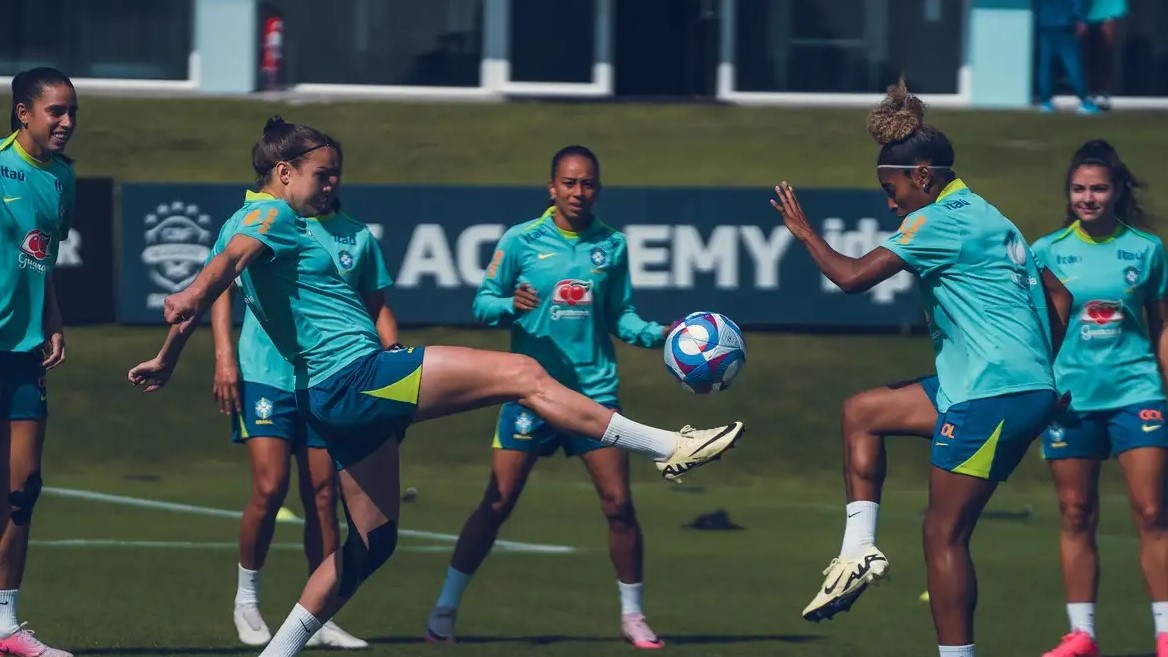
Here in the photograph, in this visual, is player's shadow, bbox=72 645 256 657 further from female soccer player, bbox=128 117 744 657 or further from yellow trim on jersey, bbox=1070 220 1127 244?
yellow trim on jersey, bbox=1070 220 1127 244

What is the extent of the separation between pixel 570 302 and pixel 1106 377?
8.45 ft

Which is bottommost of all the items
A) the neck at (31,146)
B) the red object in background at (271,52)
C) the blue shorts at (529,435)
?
the blue shorts at (529,435)

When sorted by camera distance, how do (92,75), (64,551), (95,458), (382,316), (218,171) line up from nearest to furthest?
(382,316)
(64,551)
(95,458)
(218,171)
(92,75)

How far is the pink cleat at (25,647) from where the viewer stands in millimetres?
8289

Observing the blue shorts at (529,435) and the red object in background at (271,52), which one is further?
the red object in background at (271,52)

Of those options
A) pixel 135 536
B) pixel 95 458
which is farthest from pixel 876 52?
pixel 135 536

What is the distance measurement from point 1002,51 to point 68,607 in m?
15.5

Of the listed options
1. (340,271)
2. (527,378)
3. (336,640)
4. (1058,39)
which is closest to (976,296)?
(527,378)

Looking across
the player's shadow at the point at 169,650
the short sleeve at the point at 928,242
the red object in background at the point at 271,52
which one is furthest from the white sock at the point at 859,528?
the red object in background at the point at 271,52

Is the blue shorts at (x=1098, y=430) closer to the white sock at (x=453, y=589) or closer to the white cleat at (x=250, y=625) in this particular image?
the white sock at (x=453, y=589)

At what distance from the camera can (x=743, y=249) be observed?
16.2 meters

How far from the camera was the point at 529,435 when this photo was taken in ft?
31.2

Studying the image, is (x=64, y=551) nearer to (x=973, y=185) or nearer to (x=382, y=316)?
(x=382, y=316)

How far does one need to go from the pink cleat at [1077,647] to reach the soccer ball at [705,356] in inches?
75.1
